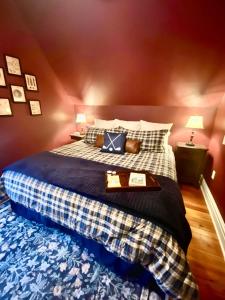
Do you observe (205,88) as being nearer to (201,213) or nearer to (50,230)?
(201,213)

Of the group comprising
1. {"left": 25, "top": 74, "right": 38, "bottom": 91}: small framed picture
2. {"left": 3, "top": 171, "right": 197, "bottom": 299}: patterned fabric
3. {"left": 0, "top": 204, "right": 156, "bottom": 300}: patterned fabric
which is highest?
{"left": 25, "top": 74, "right": 38, "bottom": 91}: small framed picture

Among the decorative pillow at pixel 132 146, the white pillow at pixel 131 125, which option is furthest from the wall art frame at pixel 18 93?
the decorative pillow at pixel 132 146

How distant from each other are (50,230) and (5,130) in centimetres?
164

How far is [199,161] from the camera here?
7.72 ft

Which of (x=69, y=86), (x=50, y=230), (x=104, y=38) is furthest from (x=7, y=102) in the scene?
(x=50, y=230)

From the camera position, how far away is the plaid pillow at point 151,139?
7.11 ft

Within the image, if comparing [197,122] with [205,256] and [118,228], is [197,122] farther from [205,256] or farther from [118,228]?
[118,228]

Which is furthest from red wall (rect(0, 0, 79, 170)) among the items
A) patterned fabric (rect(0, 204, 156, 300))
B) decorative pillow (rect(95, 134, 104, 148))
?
patterned fabric (rect(0, 204, 156, 300))

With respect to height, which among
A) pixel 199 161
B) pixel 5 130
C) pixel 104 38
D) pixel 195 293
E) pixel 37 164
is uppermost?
pixel 104 38

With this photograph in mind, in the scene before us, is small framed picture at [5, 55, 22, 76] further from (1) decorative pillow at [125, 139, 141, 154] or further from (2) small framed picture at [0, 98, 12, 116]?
(1) decorative pillow at [125, 139, 141, 154]

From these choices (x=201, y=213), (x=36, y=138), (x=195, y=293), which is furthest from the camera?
(x=36, y=138)

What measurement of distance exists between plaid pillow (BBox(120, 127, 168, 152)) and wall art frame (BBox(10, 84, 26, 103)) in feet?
6.07

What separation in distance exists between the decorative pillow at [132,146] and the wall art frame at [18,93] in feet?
6.05

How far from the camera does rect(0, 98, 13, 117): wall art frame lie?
2143mm
